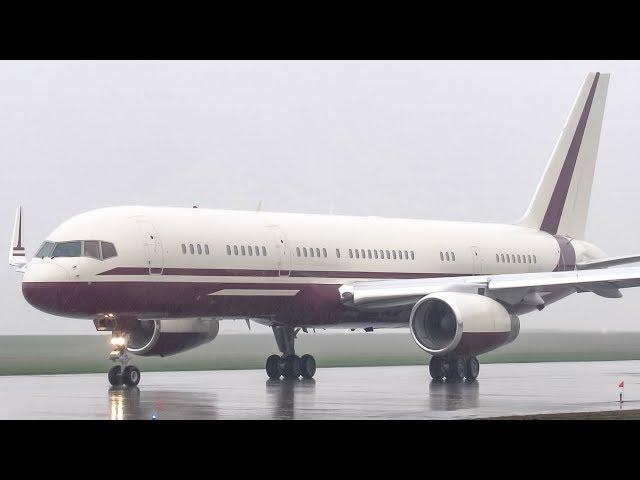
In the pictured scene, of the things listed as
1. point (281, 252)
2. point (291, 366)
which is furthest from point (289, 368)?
point (281, 252)

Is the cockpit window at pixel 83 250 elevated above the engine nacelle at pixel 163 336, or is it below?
above

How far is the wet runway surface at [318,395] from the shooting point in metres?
24.5

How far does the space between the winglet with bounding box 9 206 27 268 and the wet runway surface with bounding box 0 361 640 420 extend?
125 inches

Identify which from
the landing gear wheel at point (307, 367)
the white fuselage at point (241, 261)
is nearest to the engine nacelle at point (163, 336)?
the white fuselage at point (241, 261)

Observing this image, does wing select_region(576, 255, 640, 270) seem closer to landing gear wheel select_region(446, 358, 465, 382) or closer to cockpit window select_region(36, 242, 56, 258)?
landing gear wheel select_region(446, 358, 465, 382)

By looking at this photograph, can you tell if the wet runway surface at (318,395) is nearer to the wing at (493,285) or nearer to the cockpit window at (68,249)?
the wing at (493,285)

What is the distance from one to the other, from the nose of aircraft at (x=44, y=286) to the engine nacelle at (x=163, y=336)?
5.37 meters

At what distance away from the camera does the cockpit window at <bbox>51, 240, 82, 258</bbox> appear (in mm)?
31812

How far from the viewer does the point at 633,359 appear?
52.5 meters

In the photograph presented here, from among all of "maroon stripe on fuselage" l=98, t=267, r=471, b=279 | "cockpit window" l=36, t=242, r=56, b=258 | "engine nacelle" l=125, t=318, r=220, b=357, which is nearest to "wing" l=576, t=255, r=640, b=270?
"maroon stripe on fuselage" l=98, t=267, r=471, b=279
